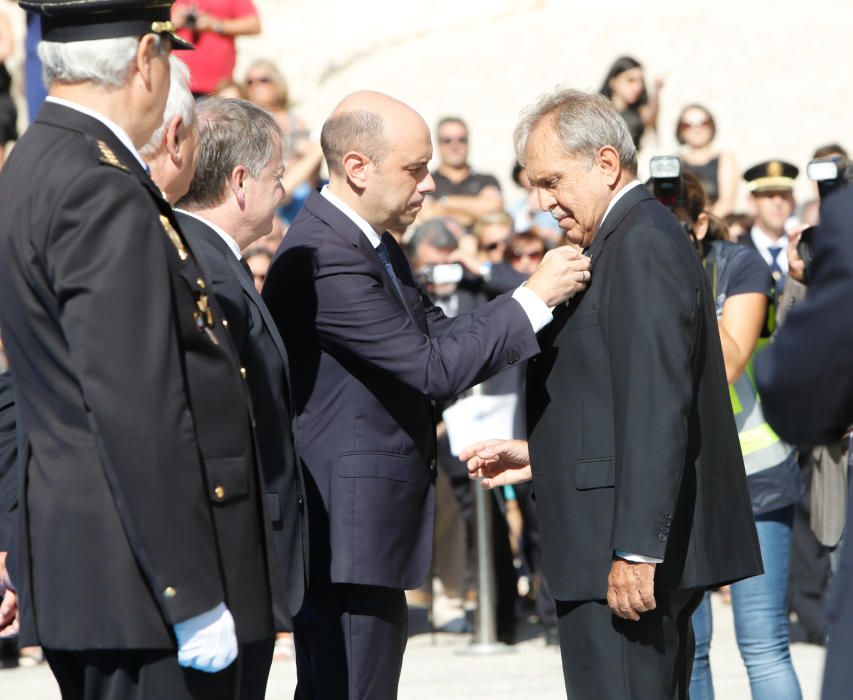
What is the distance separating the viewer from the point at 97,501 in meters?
2.77

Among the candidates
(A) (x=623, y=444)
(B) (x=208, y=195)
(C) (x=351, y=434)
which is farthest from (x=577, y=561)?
(B) (x=208, y=195)

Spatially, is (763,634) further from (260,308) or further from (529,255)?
(529,255)

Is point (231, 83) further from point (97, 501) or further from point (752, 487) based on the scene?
point (97, 501)

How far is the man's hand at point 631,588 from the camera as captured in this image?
140 inches

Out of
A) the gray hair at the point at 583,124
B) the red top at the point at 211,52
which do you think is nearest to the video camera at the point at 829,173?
the gray hair at the point at 583,124

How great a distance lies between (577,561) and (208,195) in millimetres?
1329

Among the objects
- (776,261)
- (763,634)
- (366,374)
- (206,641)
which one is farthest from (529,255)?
(206,641)

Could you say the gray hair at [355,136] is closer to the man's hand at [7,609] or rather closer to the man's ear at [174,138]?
the man's ear at [174,138]

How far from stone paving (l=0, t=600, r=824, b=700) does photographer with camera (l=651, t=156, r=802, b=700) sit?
4.31 feet

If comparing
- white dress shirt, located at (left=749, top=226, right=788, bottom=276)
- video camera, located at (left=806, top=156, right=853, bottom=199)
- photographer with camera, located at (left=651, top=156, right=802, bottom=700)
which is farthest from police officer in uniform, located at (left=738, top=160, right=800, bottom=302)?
photographer with camera, located at (left=651, top=156, right=802, bottom=700)

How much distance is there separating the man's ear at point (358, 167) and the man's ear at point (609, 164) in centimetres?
66

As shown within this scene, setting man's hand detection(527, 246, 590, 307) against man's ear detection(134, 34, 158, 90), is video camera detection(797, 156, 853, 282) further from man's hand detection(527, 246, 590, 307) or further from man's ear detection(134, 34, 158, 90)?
man's ear detection(134, 34, 158, 90)

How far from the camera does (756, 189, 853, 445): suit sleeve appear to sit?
91.7 inches

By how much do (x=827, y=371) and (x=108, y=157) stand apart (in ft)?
4.56
